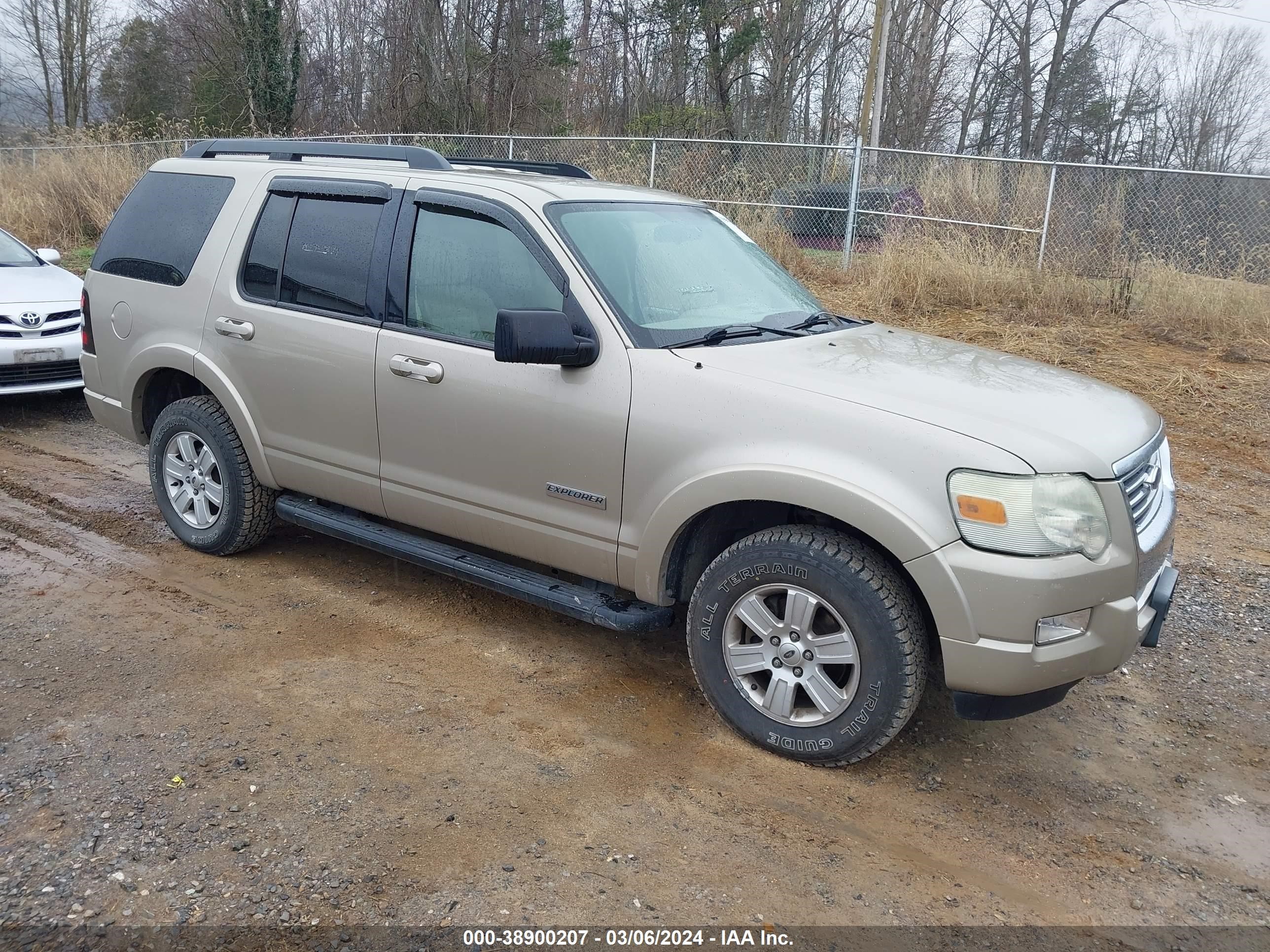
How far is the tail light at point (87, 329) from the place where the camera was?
18.0ft

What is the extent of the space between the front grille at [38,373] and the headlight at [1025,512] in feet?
24.1

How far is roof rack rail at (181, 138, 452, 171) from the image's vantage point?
461cm

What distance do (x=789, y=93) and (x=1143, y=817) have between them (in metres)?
28.6

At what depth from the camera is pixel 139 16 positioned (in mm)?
35438

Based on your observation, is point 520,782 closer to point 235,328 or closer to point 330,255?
point 330,255

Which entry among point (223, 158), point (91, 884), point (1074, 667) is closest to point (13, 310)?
point (223, 158)

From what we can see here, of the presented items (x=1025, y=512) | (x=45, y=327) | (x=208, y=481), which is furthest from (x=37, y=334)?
(x=1025, y=512)

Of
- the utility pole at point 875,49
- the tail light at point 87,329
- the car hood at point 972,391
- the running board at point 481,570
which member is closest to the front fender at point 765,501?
the running board at point 481,570

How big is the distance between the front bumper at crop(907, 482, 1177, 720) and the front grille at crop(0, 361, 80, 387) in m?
7.30

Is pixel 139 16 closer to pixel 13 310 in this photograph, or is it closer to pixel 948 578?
pixel 13 310

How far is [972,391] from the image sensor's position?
139 inches

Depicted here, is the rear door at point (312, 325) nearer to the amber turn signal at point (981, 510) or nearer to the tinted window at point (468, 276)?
the tinted window at point (468, 276)

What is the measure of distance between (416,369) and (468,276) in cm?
43

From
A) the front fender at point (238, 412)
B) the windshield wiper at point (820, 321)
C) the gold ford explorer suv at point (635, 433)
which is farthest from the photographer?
the front fender at point (238, 412)
